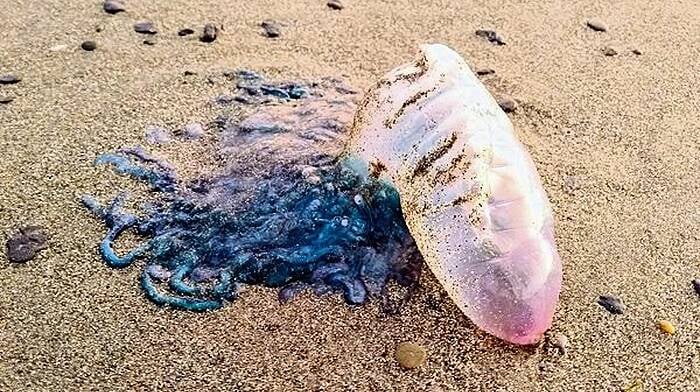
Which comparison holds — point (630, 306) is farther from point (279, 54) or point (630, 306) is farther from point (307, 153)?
point (279, 54)

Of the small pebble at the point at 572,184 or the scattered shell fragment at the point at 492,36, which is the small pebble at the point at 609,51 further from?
the small pebble at the point at 572,184

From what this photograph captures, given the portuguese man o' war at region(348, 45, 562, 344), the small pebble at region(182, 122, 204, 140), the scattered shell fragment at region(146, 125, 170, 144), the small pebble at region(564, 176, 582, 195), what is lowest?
the scattered shell fragment at region(146, 125, 170, 144)

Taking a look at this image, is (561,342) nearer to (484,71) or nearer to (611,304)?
(611,304)

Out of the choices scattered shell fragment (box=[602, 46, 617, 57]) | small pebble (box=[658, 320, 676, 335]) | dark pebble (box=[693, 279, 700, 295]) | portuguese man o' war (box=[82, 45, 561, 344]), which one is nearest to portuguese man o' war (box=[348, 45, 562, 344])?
portuguese man o' war (box=[82, 45, 561, 344])

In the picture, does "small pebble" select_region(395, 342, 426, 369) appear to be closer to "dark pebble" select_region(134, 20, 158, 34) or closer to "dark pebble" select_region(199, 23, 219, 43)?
"dark pebble" select_region(199, 23, 219, 43)

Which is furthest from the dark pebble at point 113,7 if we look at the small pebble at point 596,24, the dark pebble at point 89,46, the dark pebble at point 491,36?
the small pebble at point 596,24

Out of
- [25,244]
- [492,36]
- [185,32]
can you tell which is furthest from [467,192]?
[185,32]
